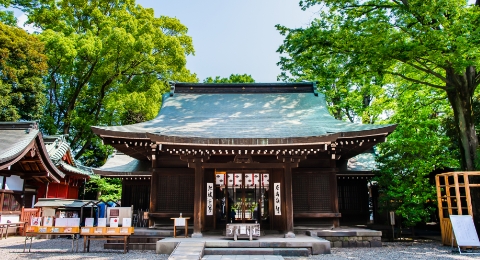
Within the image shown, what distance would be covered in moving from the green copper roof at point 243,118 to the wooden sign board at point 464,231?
3232 mm

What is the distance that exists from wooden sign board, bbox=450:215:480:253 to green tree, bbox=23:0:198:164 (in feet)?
57.7

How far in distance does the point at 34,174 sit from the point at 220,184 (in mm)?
9026

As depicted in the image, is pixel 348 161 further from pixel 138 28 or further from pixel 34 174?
pixel 138 28

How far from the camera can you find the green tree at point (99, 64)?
68.3 ft

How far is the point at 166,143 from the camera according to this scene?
31.4ft

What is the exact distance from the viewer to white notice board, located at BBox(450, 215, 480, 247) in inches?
358

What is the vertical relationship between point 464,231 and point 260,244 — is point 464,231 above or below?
above

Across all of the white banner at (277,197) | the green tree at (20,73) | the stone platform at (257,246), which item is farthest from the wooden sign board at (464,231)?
the green tree at (20,73)

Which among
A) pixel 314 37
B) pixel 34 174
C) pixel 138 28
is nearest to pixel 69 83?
pixel 138 28

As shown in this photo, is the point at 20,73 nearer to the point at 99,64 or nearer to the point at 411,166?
the point at 99,64

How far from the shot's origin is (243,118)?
13141 mm

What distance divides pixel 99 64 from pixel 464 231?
21.7 meters

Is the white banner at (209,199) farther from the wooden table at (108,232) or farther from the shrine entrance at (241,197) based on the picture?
the wooden table at (108,232)

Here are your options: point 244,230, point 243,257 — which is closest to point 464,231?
point 244,230
